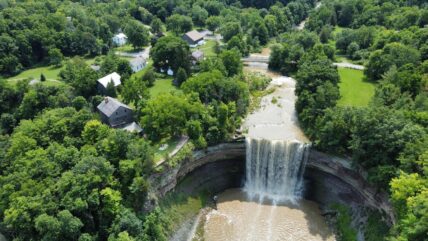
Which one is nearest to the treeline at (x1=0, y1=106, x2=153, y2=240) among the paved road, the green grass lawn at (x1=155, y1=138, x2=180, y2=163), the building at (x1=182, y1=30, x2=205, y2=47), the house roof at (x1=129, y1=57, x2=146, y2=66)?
the green grass lawn at (x1=155, y1=138, x2=180, y2=163)

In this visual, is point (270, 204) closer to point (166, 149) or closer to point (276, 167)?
point (276, 167)

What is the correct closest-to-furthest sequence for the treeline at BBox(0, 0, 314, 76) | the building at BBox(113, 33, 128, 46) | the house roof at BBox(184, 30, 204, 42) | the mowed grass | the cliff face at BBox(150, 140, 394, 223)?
the cliff face at BBox(150, 140, 394, 223), the mowed grass, the treeline at BBox(0, 0, 314, 76), the house roof at BBox(184, 30, 204, 42), the building at BBox(113, 33, 128, 46)

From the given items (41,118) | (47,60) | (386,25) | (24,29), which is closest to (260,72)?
(386,25)

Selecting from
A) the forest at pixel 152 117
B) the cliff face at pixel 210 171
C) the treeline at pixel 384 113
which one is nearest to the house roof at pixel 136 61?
the forest at pixel 152 117

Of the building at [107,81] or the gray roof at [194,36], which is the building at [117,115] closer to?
the building at [107,81]

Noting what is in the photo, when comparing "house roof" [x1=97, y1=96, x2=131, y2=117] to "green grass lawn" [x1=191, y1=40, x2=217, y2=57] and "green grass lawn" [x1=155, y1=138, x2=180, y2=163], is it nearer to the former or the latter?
"green grass lawn" [x1=155, y1=138, x2=180, y2=163]

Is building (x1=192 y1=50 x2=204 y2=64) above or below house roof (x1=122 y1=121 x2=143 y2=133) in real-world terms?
above
